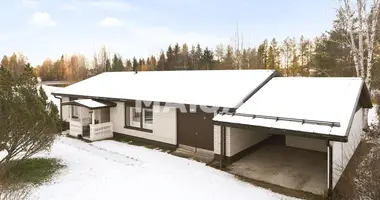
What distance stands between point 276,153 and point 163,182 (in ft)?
20.0

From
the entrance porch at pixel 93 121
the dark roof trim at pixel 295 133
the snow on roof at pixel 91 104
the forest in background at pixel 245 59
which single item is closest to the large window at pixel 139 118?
the entrance porch at pixel 93 121

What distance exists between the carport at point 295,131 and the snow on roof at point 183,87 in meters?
0.91

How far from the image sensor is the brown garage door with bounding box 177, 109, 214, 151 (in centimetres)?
1223

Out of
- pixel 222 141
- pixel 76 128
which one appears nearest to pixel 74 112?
pixel 76 128

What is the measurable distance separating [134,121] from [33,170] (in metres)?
6.02

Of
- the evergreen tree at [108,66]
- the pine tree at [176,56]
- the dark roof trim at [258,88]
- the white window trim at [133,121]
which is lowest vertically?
the white window trim at [133,121]

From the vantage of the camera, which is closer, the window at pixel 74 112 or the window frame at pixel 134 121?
the window frame at pixel 134 121

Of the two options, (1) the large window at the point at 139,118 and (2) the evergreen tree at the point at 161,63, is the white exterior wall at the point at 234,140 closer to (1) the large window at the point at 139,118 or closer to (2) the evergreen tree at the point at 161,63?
(1) the large window at the point at 139,118

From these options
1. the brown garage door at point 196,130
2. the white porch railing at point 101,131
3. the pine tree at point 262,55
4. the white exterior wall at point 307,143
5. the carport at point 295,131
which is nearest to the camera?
the carport at point 295,131

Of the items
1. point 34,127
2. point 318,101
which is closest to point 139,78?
point 34,127

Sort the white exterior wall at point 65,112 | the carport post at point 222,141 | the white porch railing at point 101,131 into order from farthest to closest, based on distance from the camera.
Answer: the white exterior wall at point 65,112, the white porch railing at point 101,131, the carport post at point 222,141

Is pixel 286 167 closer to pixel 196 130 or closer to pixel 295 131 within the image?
pixel 295 131

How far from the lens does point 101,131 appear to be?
1565 cm

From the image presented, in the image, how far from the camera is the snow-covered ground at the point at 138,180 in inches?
326
